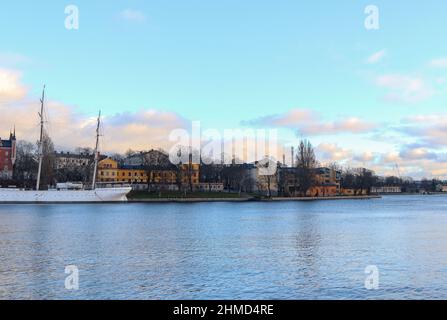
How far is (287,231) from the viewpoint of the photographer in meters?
41.3

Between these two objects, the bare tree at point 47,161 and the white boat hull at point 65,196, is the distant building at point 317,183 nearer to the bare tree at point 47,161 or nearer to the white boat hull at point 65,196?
the white boat hull at point 65,196

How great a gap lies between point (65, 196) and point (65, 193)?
0.76 meters

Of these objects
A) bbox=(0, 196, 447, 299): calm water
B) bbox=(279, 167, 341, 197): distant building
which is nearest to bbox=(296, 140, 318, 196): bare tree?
bbox=(279, 167, 341, 197): distant building

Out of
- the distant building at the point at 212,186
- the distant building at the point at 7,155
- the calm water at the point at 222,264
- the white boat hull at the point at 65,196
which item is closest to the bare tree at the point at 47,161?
the white boat hull at the point at 65,196

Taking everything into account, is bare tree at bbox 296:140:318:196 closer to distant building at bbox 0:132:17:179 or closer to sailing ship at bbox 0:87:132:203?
sailing ship at bbox 0:87:132:203

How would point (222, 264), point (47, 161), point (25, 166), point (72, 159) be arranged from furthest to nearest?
point (72, 159) < point (25, 166) < point (47, 161) < point (222, 264)

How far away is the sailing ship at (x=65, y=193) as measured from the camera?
336 feet

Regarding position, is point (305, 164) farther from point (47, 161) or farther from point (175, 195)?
point (47, 161)

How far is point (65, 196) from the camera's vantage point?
107375 millimetres

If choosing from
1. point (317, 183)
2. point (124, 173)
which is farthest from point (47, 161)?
point (317, 183)

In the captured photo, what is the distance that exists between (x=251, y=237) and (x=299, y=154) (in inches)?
4287

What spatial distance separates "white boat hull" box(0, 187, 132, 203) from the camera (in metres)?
102

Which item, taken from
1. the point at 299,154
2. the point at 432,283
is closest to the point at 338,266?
the point at 432,283

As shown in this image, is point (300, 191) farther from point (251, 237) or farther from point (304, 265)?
point (304, 265)
